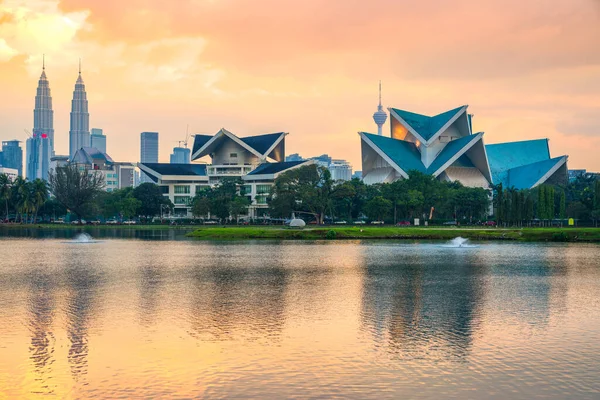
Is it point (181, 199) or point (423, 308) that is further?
point (181, 199)

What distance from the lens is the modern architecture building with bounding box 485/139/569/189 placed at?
138 metres

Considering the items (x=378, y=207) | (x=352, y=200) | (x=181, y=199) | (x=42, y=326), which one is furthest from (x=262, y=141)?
(x=42, y=326)

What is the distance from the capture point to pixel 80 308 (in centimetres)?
2453

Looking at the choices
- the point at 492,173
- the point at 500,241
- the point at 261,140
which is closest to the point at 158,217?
the point at 261,140

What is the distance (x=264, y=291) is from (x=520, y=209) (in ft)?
208

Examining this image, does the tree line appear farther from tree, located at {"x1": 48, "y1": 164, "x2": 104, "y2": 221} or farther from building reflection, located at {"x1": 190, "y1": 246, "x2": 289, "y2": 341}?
building reflection, located at {"x1": 190, "y1": 246, "x2": 289, "y2": 341}

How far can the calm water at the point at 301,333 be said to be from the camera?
14555mm

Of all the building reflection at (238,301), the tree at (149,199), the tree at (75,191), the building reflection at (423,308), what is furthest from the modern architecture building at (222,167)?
the building reflection at (423,308)

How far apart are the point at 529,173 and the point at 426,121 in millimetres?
23266

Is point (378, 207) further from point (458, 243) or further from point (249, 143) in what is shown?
point (249, 143)

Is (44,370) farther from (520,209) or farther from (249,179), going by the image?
(249,179)

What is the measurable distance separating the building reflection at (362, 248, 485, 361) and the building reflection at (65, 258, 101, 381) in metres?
7.44

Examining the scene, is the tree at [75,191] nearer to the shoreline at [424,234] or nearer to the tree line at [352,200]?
the tree line at [352,200]

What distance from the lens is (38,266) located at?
4153 cm
